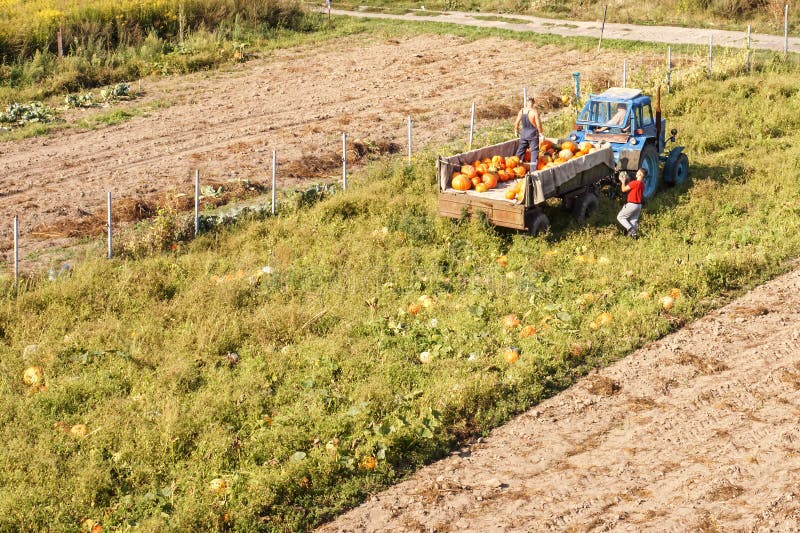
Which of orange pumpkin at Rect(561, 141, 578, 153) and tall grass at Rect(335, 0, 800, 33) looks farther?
tall grass at Rect(335, 0, 800, 33)

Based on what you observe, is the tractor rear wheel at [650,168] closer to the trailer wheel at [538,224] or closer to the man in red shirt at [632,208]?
the man in red shirt at [632,208]

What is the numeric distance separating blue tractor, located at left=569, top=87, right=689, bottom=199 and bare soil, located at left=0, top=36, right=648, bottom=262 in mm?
5336

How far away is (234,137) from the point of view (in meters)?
24.2

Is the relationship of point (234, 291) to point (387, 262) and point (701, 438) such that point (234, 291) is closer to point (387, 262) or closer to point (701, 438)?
point (387, 262)

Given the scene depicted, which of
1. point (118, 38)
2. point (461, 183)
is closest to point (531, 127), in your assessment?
point (461, 183)

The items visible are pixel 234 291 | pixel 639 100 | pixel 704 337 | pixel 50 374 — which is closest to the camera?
pixel 50 374

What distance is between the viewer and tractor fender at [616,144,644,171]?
18.3 m

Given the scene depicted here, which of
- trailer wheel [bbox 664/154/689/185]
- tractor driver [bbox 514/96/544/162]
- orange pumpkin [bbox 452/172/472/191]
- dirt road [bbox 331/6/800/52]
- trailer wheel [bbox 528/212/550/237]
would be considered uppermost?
dirt road [bbox 331/6/800/52]

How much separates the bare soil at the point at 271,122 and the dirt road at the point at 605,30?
3805 mm

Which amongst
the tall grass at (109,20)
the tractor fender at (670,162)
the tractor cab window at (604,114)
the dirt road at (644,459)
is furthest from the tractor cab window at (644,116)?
the tall grass at (109,20)

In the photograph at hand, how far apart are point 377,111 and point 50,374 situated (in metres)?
16.1

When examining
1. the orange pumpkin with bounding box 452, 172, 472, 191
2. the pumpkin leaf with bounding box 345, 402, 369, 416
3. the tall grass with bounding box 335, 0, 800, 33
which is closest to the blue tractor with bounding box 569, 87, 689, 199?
the orange pumpkin with bounding box 452, 172, 472, 191

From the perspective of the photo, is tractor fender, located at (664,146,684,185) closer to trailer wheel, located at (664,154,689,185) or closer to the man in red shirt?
trailer wheel, located at (664,154,689,185)

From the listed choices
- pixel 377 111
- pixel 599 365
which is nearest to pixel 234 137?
pixel 377 111
